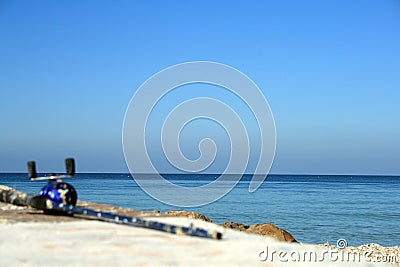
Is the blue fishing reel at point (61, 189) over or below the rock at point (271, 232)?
over

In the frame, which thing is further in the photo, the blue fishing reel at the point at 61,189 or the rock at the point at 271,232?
the rock at the point at 271,232

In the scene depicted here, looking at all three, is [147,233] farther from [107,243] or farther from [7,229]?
[7,229]

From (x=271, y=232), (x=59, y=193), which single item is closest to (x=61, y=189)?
(x=59, y=193)

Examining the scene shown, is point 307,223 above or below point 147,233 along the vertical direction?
below

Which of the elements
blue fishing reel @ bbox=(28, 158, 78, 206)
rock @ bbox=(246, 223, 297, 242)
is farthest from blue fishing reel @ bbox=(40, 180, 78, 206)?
rock @ bbox=(246, 223, 297, 242)

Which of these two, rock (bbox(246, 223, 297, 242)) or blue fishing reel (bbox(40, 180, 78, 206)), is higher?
blue fishing reel (bbox(40, 180, 78, 206))

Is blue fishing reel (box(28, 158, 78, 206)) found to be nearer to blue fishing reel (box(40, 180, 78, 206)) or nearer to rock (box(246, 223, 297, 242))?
blue fishing reel (box(40, 180, 78, 206))

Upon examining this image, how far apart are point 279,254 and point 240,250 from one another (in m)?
0.28

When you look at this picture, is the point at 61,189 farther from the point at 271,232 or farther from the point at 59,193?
the point at 271,232

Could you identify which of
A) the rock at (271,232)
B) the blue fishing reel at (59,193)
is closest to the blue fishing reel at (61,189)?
the blue fishing reel at (59,193)

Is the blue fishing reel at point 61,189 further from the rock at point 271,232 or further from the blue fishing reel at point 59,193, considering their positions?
the rock at point 271,232

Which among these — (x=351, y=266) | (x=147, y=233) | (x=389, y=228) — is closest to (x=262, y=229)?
(x=147, y=233)

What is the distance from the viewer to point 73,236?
4633mm

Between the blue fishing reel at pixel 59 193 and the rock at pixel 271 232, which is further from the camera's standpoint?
the rock at pixel 271 232
